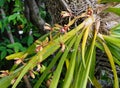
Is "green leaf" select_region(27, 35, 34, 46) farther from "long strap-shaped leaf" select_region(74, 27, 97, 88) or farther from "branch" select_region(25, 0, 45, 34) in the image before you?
"long strap-shaped leaf" select_region(74, 27, 97, 88)

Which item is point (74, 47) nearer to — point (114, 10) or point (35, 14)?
point (114, 10)

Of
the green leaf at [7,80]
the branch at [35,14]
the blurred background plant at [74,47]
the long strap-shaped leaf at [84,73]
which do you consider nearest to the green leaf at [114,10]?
the blurred background plant at [74,47]

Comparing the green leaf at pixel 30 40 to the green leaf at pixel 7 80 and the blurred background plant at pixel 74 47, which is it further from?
the green leaf at pixel 7 80

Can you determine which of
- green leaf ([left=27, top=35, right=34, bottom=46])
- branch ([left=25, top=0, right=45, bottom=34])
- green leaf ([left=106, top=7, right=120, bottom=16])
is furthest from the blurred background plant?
green leaf ([left=27, top=35, right=34, bottom=46])

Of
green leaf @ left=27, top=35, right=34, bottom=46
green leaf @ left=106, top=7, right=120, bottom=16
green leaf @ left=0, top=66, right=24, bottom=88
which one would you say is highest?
green leaf @ left=106, top=7, right=120, bottom=16

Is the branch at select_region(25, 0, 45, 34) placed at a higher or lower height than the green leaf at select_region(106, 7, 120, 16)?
lower

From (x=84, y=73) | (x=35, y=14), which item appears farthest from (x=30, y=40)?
(x=84, y=73)

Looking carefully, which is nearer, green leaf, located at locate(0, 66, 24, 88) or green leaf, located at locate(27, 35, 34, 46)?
green leaf, located at locate(0, 66, 24, 88)

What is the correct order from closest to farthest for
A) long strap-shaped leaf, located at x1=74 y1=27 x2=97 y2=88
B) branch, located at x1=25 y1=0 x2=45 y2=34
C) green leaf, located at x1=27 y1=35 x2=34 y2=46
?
long strap-shaped leaf, located at x1=74 y1=27 x2=97 y2=88 < branch, located at x1=25 y1=0 x2=45 y2=34 < green leaf, located at x1=27 y1=35 x2=34 y2=46

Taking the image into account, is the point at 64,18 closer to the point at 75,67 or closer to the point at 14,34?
the point at 75,67

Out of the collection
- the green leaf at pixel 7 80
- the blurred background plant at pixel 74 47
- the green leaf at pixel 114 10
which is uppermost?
the green leaf at pixel 114 10

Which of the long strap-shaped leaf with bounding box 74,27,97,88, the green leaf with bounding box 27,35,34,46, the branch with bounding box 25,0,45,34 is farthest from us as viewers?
the green leaf with bounding box 27,35,34,46
